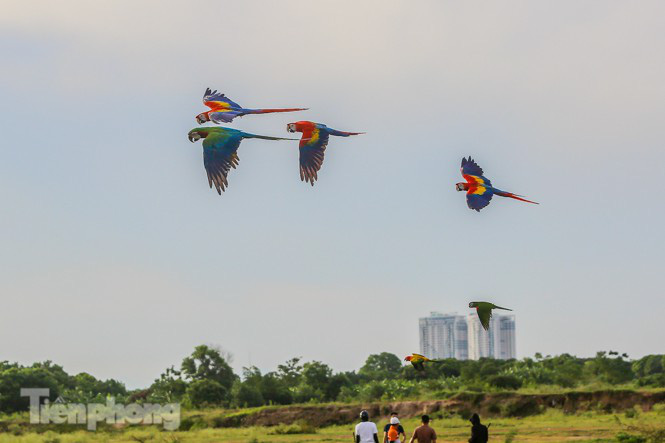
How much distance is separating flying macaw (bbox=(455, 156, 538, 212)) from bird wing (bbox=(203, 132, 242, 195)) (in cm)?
414

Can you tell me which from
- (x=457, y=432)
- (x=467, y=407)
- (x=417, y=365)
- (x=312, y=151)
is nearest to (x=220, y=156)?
(x=312, y=151)

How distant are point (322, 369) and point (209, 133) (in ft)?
184

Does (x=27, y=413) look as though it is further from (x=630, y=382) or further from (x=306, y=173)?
(x=306, y=173)

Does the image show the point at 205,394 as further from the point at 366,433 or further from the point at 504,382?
the point at 366,433

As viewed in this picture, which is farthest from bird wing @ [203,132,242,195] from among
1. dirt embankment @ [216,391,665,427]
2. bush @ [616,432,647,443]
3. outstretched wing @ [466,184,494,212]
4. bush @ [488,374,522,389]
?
bush @ [488,374,522,389]

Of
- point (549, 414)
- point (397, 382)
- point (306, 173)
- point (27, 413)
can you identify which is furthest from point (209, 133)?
point (397, 382)

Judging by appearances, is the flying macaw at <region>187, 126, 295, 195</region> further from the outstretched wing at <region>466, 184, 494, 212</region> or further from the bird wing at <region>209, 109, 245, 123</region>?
the outstretched wing at <region>466, 184, 494, 212</region>

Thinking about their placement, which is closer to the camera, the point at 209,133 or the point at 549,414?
the point at 209,133

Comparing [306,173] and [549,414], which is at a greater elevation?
[306,173]

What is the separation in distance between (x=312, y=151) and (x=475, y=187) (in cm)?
314

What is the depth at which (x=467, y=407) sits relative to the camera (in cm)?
5538

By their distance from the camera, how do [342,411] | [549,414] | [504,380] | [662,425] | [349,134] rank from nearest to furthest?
[349,134], [662,425], [549,414], [342,411], [504,380]

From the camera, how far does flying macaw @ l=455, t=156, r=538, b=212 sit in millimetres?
19594

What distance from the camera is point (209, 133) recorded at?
19.1 meters
